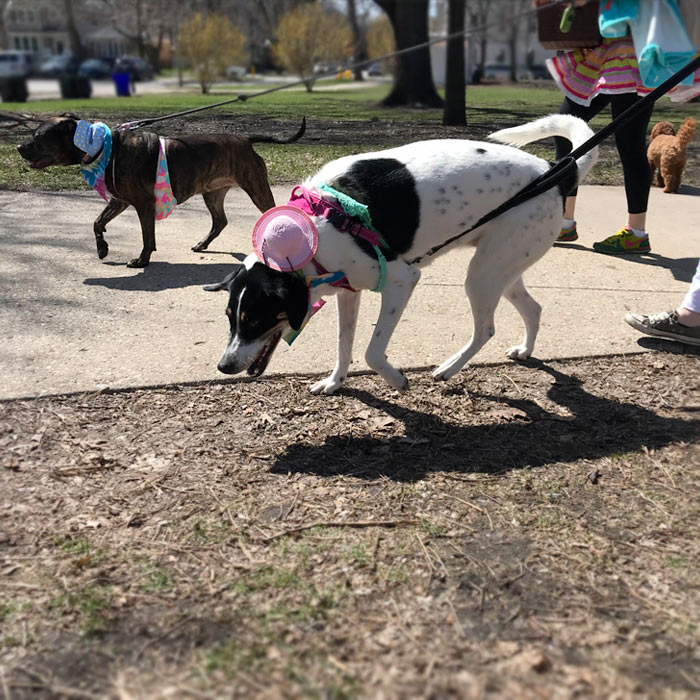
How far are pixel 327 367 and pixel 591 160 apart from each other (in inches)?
67.3

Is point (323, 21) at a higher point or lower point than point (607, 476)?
higher

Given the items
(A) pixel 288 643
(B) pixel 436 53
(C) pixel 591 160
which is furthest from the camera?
(B) pixel 436 53

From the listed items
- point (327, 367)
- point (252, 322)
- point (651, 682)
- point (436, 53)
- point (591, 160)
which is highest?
point (436, 53)

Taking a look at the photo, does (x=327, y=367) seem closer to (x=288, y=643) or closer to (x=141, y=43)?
(x=288, y=643)

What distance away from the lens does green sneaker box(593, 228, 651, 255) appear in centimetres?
595

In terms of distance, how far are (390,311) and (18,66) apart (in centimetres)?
2159

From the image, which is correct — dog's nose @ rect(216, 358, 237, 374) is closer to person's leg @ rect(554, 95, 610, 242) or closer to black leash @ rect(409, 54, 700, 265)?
black leash @ rect(409, 54, 700, 265)

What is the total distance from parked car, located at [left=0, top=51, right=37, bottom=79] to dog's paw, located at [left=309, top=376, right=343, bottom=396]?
1975 centimetres

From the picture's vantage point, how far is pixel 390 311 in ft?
11.2

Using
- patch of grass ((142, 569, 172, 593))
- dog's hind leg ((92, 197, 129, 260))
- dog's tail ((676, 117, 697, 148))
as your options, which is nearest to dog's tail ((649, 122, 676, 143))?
dog's tail ((676, 117, 697, 148))

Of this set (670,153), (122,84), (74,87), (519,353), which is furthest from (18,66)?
(519,353)

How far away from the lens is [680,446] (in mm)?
3252

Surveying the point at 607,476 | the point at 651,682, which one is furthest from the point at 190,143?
the point at 651,682

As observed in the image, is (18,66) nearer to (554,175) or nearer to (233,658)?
(554,175)
